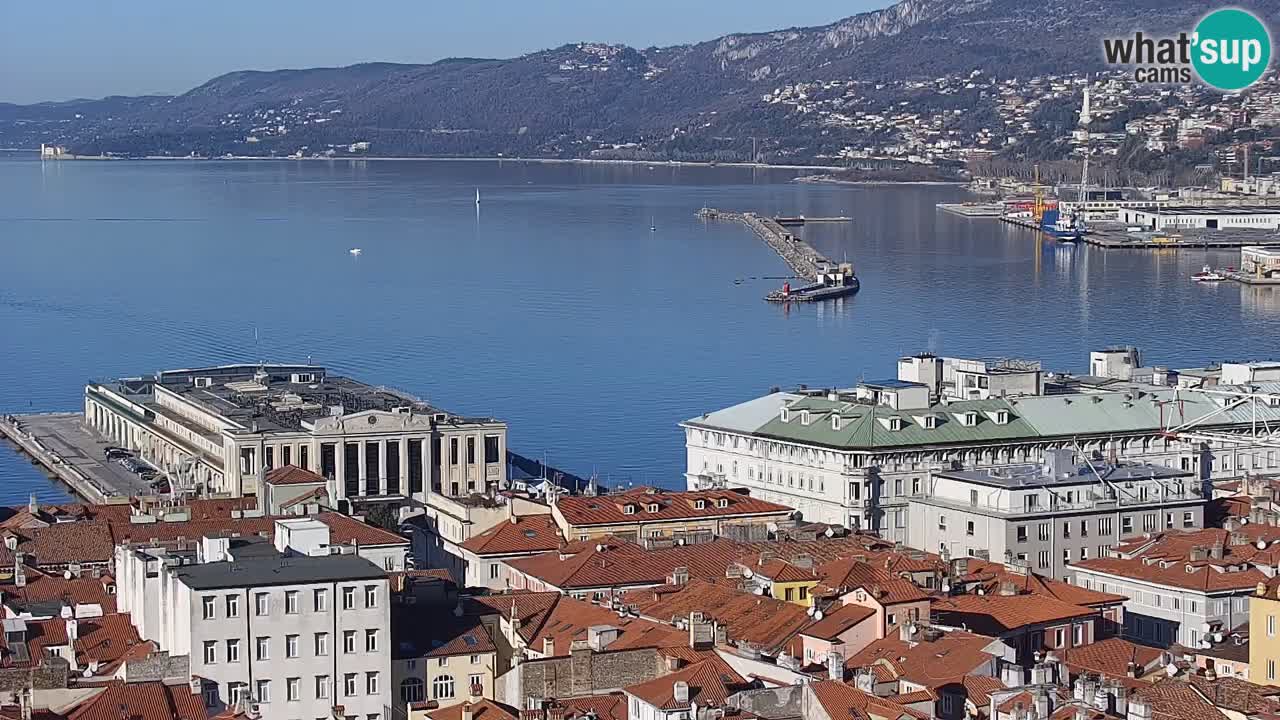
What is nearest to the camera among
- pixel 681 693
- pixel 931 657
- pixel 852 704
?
pixel 852 704

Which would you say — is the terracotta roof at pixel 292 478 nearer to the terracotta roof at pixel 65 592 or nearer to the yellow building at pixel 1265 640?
the terracotta roof at pixel 65 592

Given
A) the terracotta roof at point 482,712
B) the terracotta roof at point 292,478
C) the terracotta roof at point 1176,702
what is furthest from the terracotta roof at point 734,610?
the terracotta roof at point 292,478

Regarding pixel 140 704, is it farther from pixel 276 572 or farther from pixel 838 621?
pixel 838 621

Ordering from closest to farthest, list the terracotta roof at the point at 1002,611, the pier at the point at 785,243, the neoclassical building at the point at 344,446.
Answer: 1. the terracotta roof at the point at 1002,611
2. the neoclassical building at the point at 344,446
3. the pier at the point at 785,243

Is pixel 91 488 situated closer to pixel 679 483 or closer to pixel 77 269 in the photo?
pixel 679 483

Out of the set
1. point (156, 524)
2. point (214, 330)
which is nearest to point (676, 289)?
point (214, 330)

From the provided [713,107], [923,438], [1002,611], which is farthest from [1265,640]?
[713,107]

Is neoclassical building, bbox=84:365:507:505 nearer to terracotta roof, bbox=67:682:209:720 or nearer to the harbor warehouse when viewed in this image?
terracotta roof, bbox=67:682:209:720
